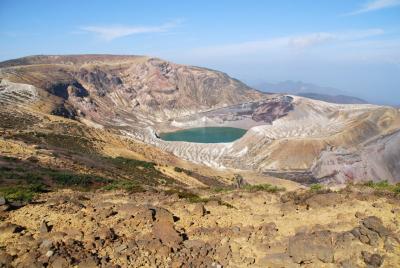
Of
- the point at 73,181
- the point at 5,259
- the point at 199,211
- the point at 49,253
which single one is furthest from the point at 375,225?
the point at 73,181

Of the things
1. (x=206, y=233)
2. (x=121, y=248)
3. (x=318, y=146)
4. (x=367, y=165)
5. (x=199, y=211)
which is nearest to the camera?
(x=121, y=248)

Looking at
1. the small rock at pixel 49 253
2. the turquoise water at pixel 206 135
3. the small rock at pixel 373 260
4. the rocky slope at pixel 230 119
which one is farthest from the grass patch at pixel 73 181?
the turquoise water at pixel 206 135

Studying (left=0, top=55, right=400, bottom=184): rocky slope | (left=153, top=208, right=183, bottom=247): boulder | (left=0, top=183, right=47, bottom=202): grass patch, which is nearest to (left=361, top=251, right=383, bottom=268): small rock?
(left=153, top=208, right=183, bottom=247): boulder

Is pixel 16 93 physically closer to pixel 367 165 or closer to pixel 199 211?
pixel 367 165

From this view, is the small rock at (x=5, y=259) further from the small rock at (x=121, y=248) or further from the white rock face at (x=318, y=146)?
the white rock face at (x=318, y=146)

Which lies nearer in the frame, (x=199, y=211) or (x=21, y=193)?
(x=199, y=211)

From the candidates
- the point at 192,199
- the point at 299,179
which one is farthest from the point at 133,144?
the point at 192,199

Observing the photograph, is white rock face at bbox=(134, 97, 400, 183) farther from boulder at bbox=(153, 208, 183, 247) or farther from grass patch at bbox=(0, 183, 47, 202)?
boulder at bbox=(153, 208, 183, 247)
